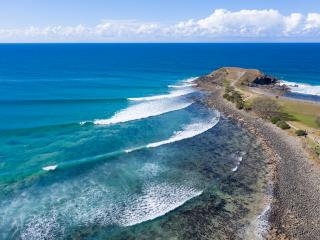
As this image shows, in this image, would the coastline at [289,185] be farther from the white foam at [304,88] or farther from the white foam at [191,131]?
the white foam at [304,88]

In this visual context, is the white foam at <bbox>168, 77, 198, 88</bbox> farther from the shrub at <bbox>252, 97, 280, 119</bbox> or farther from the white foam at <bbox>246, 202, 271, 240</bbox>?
the white foam at <bbox>246, 202, 271, 240</bbox>

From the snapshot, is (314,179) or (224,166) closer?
(314,179)

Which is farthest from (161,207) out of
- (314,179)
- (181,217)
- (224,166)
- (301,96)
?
(301,96)

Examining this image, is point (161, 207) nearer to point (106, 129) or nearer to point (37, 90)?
point (106, 129)

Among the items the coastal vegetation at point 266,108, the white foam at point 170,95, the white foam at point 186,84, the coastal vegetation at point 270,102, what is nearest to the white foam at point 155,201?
the coastal vegetation at point 270,102

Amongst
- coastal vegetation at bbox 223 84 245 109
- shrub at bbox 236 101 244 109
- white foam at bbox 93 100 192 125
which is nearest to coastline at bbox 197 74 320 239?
shrub at bbox 236 101 244 109

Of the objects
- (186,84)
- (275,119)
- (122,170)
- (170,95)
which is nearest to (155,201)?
(122,170)

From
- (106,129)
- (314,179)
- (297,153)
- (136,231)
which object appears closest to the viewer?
(136,231)
